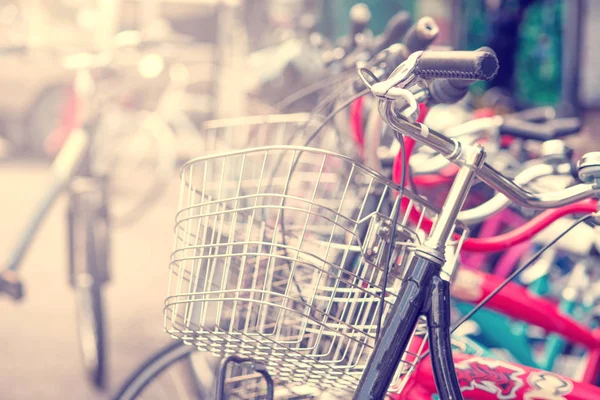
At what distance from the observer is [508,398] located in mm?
1463

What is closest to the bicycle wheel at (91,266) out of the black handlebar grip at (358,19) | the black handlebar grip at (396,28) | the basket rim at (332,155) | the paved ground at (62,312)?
the paved ground at (62,312)

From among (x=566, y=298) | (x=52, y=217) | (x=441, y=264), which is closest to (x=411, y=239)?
(x=441, y=264)

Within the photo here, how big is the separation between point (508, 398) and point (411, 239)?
388 mm

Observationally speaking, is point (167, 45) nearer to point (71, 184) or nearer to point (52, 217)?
point (71, 184)

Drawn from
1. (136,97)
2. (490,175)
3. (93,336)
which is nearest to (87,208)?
(93,336)

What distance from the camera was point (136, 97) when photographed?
15.8ft

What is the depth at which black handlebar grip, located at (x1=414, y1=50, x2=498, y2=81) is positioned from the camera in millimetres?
1159

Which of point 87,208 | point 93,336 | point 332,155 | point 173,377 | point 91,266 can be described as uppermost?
point 332,155

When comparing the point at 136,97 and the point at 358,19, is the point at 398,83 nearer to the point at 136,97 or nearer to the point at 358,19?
the point at 358,19

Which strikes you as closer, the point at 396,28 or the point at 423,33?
the point at 423,33

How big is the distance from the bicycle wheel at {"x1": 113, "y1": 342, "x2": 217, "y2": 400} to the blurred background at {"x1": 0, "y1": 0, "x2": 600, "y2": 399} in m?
0.96

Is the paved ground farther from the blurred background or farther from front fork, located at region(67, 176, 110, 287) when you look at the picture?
front fork, located at region(67, 176, 110, 287)

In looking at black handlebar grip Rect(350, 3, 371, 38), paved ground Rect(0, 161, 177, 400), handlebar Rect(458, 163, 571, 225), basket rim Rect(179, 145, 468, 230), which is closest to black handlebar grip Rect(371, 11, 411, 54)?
black handlebar grip Rect(350, 3, 371, 38)

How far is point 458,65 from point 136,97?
12.8ft
